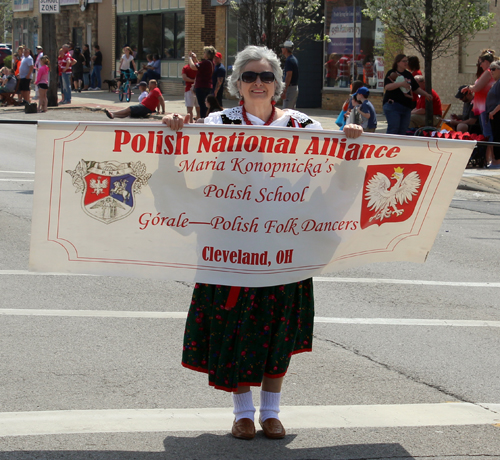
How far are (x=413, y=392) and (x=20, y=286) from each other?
375 cm

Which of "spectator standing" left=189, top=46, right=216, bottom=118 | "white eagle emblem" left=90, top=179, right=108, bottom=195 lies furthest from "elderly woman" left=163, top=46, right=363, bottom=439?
"spectator standing" left=189, top=46, right=216, bottom=118

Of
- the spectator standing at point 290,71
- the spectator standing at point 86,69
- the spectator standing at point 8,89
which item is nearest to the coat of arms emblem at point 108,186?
the spectator standing at point 290,71

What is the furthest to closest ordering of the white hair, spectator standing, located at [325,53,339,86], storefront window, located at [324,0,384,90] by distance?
spectator standing, located at [325,53,339,86] → storefront window, located at [324,0,384,90] → the white hair

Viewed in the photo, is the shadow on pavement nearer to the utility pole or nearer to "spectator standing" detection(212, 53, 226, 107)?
"spectator standing" detection(212, 53, 226, 107)

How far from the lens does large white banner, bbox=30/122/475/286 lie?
387 cm

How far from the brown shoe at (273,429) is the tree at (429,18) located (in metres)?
14.4

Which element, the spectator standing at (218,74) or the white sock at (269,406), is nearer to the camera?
the white sock at (269,406)

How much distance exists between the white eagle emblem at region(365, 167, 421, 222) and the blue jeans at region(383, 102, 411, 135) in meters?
11.0

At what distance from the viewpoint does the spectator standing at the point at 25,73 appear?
89.9ft

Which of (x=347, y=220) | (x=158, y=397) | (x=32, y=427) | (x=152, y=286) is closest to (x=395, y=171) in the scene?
(x=347, y=220)

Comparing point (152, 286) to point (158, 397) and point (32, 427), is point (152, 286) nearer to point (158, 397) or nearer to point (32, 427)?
point (158, 397)

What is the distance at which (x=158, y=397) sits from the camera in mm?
4320

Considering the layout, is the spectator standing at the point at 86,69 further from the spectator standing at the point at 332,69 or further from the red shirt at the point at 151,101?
the red shirt at the point at 151,101

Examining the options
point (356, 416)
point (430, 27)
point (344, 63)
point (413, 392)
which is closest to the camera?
point (356, 416)
